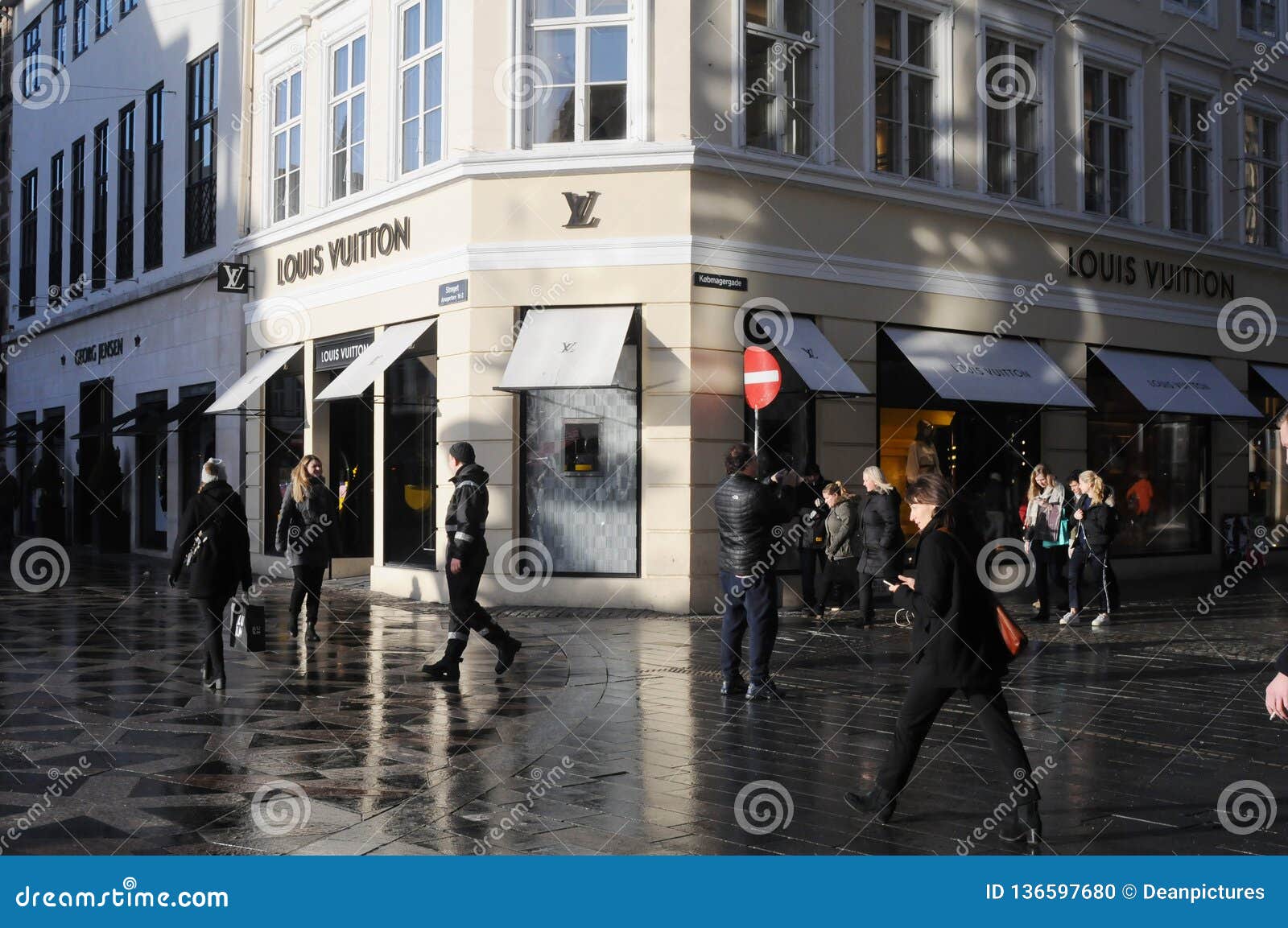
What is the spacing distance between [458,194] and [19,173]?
24526 mm

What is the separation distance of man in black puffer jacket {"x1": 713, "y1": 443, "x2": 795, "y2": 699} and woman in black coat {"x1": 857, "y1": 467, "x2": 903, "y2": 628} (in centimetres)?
428

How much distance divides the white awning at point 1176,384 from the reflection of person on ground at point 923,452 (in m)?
4.07

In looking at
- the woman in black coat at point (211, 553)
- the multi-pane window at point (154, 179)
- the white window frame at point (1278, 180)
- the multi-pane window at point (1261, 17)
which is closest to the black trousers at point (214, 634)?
the woman in black coat at point (211, 553)

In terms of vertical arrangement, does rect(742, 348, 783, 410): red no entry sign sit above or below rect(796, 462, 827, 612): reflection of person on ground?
above

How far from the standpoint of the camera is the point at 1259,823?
626 cm

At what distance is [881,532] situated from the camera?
1454cm

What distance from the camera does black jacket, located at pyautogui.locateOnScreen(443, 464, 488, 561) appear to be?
10922mm

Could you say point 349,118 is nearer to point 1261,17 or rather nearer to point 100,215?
point 100,215

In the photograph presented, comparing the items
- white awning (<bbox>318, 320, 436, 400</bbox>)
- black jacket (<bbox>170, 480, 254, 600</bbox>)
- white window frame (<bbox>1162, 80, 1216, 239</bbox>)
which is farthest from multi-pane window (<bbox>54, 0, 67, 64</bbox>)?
black jacket (<bbox>170, 480, 254, 600</bbox>)

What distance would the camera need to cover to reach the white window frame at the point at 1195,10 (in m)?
22.6

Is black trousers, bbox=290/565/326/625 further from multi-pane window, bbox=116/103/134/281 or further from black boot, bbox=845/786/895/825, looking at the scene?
multi-pane window, bbox=116/103/134/281

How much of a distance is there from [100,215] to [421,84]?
Answer: 14.9 meters

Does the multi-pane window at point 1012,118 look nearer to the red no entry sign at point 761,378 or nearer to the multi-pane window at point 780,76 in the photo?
the multi-pane window at point 780,76

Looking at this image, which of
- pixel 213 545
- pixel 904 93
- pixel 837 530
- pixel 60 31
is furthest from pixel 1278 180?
pixel 60 31
